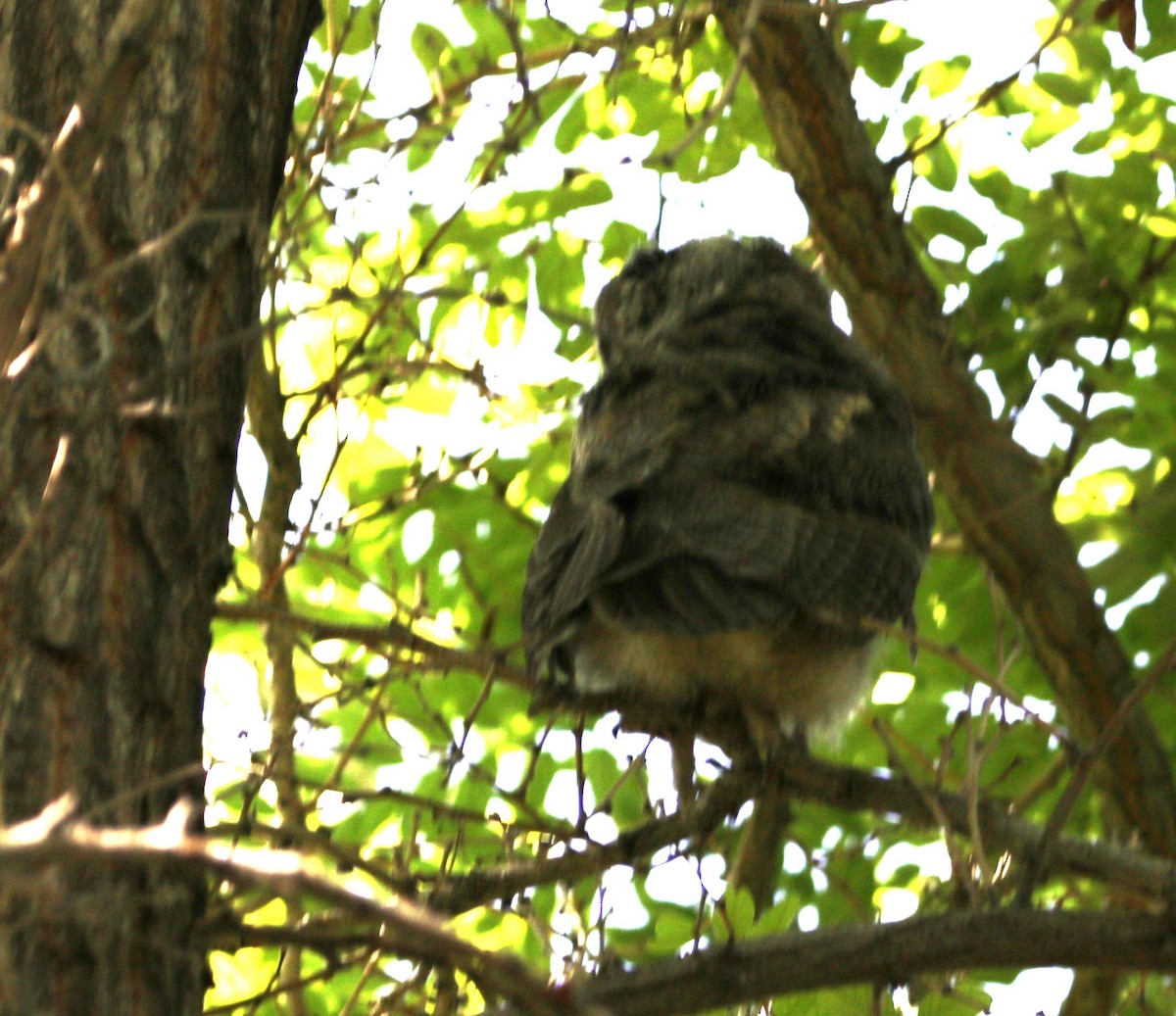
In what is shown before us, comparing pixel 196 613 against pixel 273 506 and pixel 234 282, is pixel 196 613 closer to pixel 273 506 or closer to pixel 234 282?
pixel 234 282

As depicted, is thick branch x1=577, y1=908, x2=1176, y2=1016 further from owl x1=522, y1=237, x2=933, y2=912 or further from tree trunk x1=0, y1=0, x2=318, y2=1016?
tree trunk x1=0, y1=0, x2=318, y2=1016

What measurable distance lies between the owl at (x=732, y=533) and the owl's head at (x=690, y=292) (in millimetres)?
55

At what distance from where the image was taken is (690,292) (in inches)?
148

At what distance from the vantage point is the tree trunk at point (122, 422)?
177cm

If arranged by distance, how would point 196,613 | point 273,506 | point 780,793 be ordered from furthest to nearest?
point 273,506 < point 780,793 < point 196,613

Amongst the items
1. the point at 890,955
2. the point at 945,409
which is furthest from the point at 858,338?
the point at 890,955

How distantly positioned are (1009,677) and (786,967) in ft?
8.29

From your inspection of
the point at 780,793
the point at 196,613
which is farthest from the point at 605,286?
the point at 196,613

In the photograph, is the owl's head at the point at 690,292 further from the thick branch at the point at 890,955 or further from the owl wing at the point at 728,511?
the thick branch at the point at 890,955

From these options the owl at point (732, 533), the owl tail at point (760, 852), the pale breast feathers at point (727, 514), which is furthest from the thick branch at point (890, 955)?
the owl tail at point (760, 852)

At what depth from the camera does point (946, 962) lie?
2.24m

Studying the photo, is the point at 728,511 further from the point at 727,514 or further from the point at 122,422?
the point at 122,422

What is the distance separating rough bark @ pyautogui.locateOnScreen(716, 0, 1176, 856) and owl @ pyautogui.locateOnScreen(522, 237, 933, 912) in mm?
Answer: 790

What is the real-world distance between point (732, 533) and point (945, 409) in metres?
1.69
